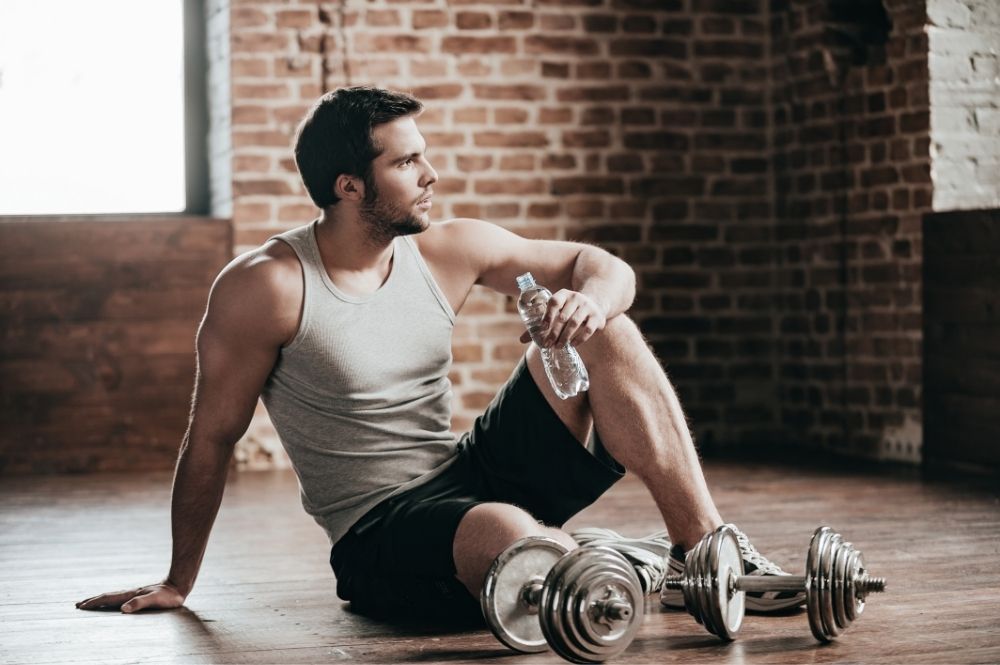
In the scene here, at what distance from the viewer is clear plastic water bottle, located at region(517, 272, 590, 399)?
7.68 feet

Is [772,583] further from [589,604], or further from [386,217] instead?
[386,217]

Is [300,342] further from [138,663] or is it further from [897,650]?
[897,650]

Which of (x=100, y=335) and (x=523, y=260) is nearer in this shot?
(x=523, y=260)

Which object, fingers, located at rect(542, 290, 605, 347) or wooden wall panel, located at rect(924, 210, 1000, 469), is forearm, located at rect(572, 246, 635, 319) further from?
wooden wall panel, located at rect(924, 210, 1000, 469)

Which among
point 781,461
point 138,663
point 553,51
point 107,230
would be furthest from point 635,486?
point 138,663

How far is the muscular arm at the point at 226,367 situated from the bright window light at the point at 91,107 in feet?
9.83

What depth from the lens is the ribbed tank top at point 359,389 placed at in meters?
2.36

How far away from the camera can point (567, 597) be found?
6.35 ft

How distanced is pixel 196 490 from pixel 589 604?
81 cm

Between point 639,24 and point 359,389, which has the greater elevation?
point 639,24

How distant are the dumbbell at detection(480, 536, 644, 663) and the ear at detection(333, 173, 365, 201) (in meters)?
0.74

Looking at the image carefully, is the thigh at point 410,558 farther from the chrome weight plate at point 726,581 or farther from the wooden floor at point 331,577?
the chrome weight plate at point 726,581

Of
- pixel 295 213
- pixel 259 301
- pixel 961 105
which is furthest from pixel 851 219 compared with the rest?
pixel 259 301

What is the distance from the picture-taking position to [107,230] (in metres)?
4.92
